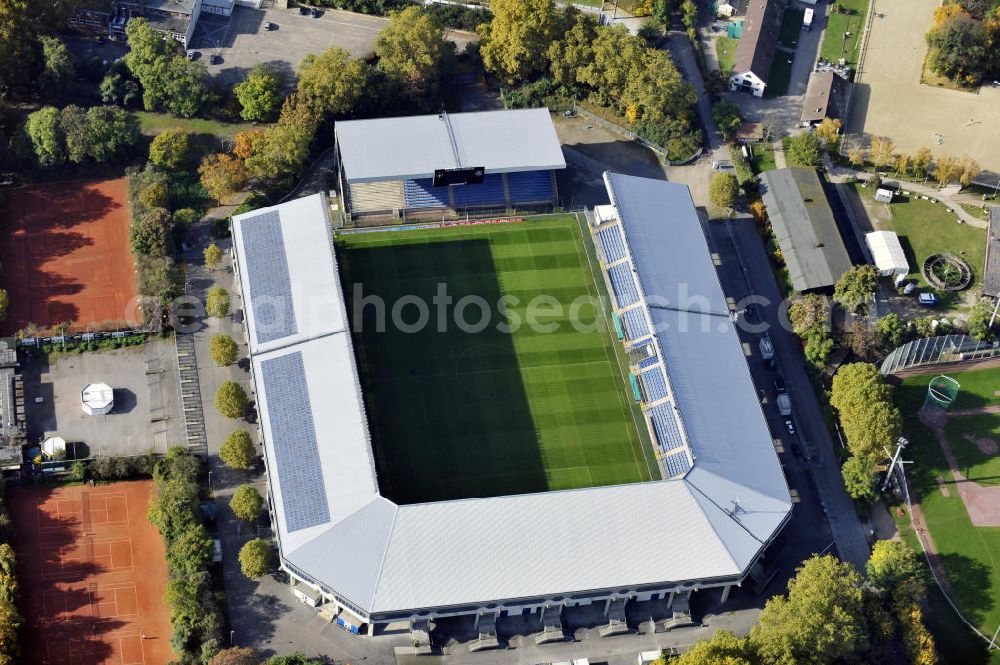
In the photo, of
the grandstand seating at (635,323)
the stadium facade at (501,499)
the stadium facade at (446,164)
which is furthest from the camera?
the stadium facade at (446,164)

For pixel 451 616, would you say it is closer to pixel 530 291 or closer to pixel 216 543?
pixel 216 543

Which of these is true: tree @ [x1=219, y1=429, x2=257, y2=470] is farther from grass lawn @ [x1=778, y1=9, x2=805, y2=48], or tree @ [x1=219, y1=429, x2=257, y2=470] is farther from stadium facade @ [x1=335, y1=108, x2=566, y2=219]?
grass lawn @ [x1=778, y1=9, x2=805, y2=48]

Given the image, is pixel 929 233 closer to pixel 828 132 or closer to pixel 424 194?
pixel 828 132

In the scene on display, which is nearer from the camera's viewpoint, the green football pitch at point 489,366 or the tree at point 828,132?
the green football pitch at point 489,366

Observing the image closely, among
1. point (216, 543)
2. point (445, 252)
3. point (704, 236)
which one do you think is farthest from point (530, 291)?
point (216, 543)

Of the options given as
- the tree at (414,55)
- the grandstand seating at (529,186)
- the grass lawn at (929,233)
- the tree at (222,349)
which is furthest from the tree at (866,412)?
the tree at (222,349)

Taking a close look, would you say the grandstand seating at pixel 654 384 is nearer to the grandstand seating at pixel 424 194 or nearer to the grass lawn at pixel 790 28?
the grandstand seating at pixel 424 194
